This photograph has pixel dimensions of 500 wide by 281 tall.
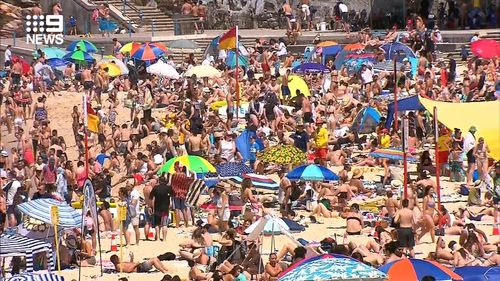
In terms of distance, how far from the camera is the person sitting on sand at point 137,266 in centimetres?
2328

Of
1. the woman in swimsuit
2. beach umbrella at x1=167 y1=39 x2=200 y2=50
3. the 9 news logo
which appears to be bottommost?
the woman in swimsuit

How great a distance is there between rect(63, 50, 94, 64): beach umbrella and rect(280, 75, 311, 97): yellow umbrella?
5.41 meters

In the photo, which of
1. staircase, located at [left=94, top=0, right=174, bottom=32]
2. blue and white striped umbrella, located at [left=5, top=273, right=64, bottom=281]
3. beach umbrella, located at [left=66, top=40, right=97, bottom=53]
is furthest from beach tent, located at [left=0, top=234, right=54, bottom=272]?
staircase, located at [left=94, top=0, right=174, bottom=32]

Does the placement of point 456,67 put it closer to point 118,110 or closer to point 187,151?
point 118,110

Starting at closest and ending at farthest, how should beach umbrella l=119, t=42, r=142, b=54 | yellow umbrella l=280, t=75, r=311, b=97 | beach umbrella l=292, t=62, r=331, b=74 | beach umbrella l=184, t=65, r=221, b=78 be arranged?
yellow umbrella l=280, t=75, r=311, b=97
beach umbrella l=184, t=65, r=221, b=78
beach umbrella l=292, t=62, r=331, b=74
beach umbrella l=119, t=42, r=142, b=54

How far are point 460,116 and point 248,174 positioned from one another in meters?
3.77

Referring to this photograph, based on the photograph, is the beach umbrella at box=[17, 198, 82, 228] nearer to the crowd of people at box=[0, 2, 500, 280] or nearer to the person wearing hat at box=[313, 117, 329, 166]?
the crowd of people at box=[0, 2, 500, 280]

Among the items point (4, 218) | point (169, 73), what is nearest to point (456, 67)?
point (169, 73)

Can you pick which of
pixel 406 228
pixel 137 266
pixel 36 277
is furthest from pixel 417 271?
pixel 137 266

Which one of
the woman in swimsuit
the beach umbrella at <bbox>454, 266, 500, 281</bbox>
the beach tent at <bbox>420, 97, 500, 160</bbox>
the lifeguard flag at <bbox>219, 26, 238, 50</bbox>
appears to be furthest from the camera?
the lifeguard flag at <bbox>219, 26, 238, 50</bbox>

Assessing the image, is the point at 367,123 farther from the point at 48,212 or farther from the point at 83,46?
the point at 48,212

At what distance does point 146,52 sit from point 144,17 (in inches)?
302

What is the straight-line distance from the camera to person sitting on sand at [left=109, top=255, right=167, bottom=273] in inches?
917

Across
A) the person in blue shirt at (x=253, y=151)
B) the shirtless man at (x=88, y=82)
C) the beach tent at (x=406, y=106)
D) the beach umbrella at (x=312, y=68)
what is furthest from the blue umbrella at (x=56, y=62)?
the beach tent at (x=406, y=106)
